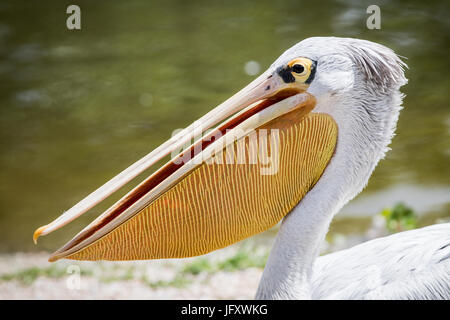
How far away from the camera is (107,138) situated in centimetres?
525

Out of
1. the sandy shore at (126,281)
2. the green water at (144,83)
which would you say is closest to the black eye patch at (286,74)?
the sandy shore at (126,281)

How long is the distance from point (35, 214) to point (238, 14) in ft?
11.1

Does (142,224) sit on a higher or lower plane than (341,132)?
lower

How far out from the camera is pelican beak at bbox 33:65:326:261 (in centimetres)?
186

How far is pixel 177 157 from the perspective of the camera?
1.91m

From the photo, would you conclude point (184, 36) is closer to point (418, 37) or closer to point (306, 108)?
point (418, 37)

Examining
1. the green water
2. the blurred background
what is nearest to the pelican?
the blurred background

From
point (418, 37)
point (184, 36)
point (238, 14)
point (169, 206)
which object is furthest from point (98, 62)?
point (169, 206)

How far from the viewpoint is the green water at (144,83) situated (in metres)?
4.73

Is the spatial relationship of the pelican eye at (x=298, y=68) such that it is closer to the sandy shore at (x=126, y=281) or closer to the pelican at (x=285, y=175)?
the pelican at (x=285, y=175)

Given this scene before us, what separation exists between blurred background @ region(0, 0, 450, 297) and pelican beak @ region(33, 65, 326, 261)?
2.02 metres

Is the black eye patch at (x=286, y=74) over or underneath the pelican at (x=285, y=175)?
over

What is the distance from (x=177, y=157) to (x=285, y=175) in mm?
386

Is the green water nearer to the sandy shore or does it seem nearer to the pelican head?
the sandy shore
